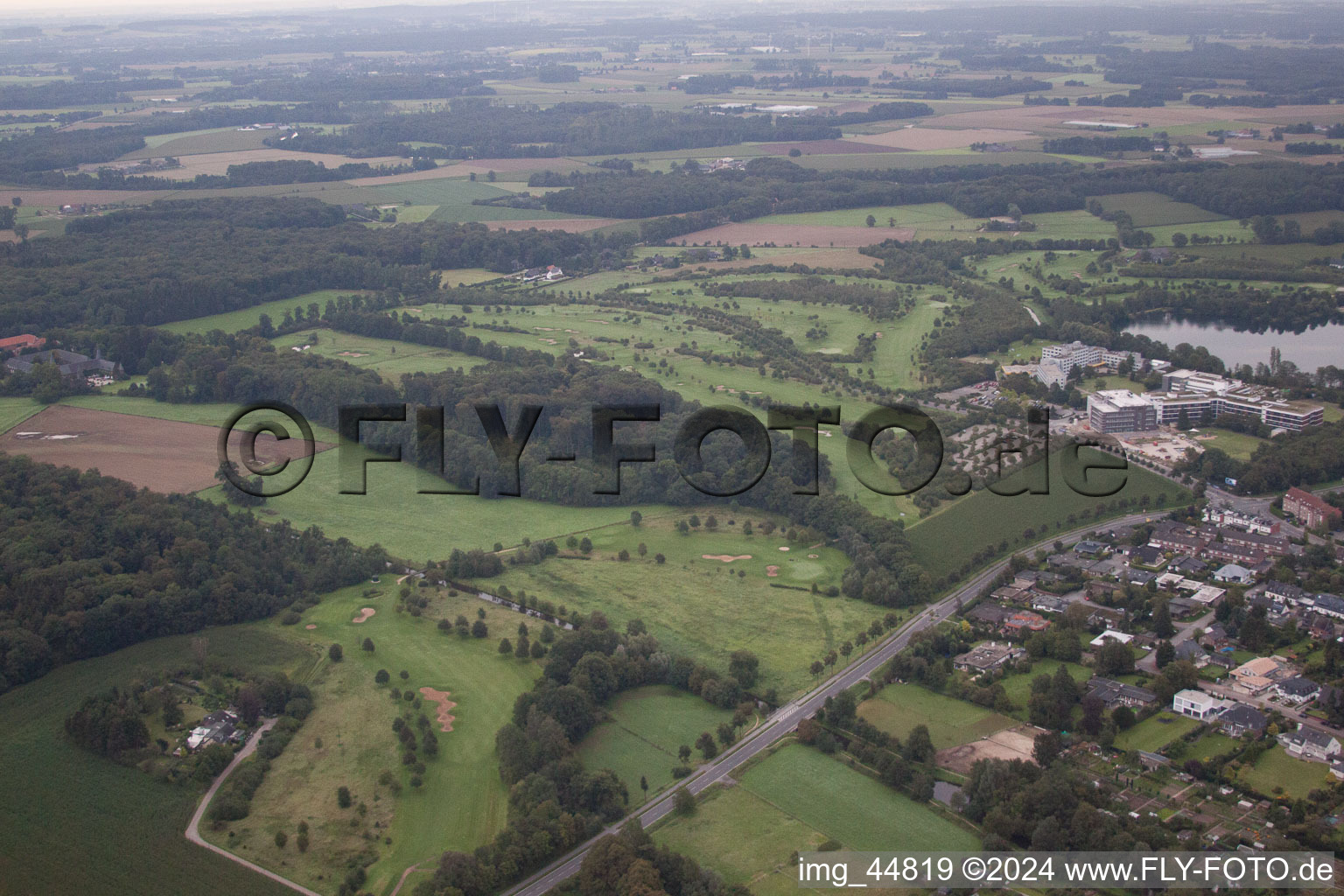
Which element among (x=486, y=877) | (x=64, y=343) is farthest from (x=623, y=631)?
(x=64, y=343)

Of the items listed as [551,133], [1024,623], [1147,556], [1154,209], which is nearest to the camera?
[1024,623]

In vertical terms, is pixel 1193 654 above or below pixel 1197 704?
above

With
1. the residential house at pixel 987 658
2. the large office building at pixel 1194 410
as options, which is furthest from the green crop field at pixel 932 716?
the large office building at pixel 1194 410

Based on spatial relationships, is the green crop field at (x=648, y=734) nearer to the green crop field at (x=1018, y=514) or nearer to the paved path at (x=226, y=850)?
the paved path at (x=226, y=850)

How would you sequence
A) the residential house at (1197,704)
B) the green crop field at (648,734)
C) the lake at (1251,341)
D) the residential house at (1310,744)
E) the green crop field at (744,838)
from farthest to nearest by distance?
the lake at (1251,341)
the residential house at (1197,704)
the green crop field at (648,734)
the residential house at (1310,744)
the green crop field at (744,838)

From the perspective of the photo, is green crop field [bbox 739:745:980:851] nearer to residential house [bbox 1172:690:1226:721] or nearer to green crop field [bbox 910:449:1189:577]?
residential house [bbox 1172:690:1226:721]

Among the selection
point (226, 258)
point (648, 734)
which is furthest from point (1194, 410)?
point (226, 258)

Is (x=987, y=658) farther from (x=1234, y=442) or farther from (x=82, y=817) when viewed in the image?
(x=82, y=817)
